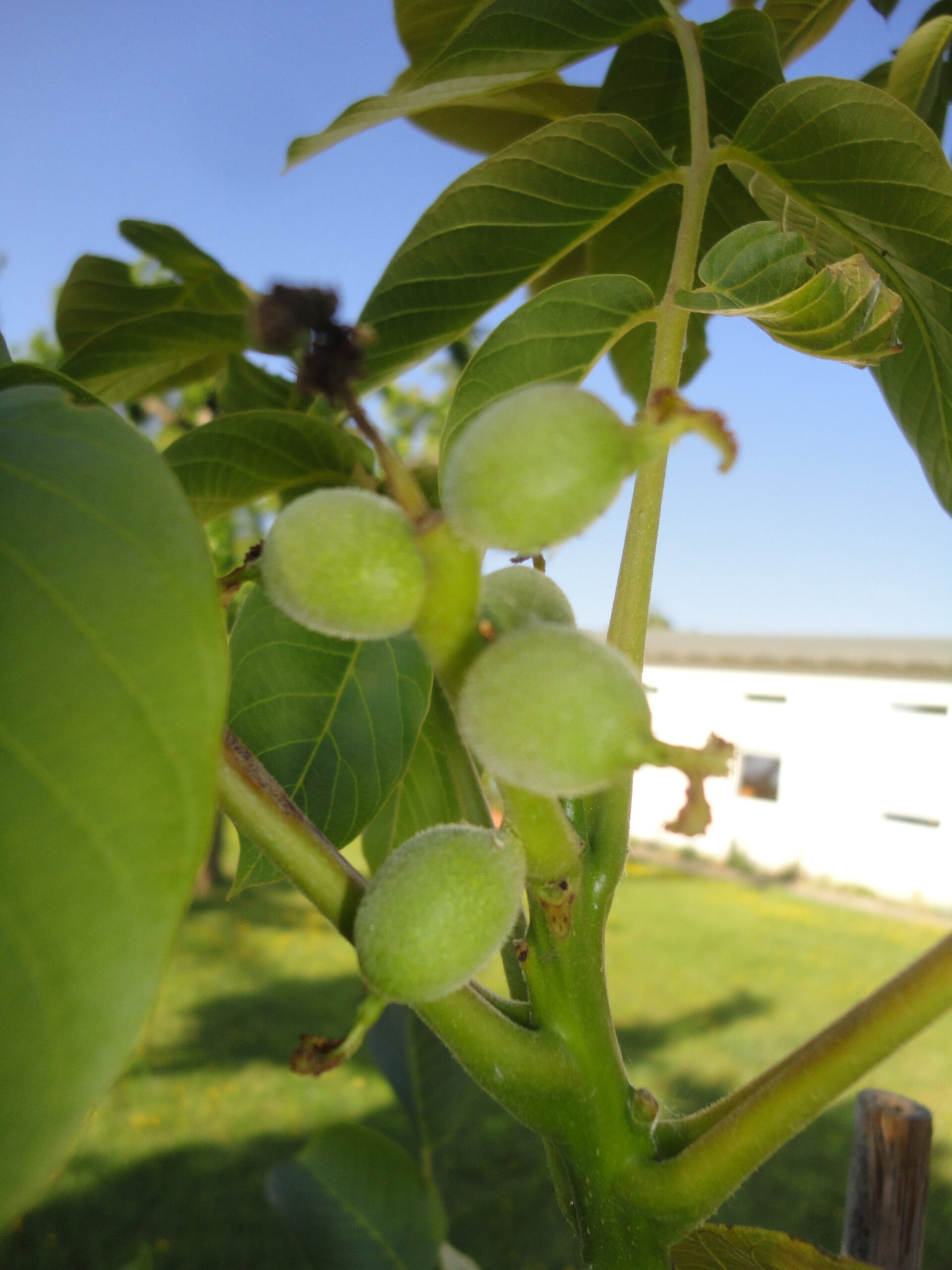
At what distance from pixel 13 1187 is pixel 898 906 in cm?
1098

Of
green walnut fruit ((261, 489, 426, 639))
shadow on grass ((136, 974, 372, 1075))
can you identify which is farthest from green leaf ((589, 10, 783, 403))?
shadow on grass ((136, 974, 372, 1075))

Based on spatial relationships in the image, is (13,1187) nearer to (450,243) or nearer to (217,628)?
(217,628)

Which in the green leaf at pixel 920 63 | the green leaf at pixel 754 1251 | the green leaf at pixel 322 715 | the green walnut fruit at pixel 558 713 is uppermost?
the green leaf at pixel 920 63

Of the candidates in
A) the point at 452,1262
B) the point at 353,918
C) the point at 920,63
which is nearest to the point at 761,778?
the point at 452,1262

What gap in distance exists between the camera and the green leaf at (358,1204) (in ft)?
3.10

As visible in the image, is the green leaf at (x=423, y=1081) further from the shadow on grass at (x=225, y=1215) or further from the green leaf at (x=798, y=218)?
the shadow on grass at (x=225, y=1215)

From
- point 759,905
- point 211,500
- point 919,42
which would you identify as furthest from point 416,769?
point 759,905

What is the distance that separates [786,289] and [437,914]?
0.41 meters

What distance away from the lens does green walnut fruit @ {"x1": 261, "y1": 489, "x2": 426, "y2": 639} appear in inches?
13.3

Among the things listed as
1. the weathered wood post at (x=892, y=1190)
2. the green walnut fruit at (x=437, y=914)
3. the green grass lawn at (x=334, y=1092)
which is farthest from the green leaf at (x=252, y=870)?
the green grass lawn at (x=334, y=1092)

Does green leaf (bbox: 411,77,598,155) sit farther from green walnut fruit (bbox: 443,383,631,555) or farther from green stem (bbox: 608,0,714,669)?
green walnut fruit (bbox: 443,383,631,555)

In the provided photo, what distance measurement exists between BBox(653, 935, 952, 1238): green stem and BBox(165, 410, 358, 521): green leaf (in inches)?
17.8

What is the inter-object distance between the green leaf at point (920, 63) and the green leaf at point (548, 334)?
639 mm

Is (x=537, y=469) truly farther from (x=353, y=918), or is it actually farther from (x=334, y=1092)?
(x=334, y=1092)
